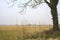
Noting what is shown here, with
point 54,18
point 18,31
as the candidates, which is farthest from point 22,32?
point 54,18

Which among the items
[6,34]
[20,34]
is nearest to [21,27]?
[20,34]

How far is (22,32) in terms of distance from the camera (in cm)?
948

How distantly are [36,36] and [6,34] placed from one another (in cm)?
155

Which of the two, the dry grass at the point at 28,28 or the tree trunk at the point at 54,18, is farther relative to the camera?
the tree trunk at the point at 54,18

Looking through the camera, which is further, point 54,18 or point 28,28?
point 54,18

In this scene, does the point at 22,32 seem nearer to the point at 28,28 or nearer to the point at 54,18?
the point at 28,28

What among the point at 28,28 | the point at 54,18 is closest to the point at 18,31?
the point at 28,28

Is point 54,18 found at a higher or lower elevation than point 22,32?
higher

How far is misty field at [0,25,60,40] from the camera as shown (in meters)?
9.44

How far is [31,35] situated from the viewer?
10.1 metres

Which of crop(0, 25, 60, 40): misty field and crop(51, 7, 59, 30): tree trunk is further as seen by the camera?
crop(51, 7, 59, 30): tree trunk

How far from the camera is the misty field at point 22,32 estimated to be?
9438mm

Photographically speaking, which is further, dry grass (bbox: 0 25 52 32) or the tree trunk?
the tree trunk

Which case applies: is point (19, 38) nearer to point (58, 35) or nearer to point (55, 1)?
point (58, 35)
